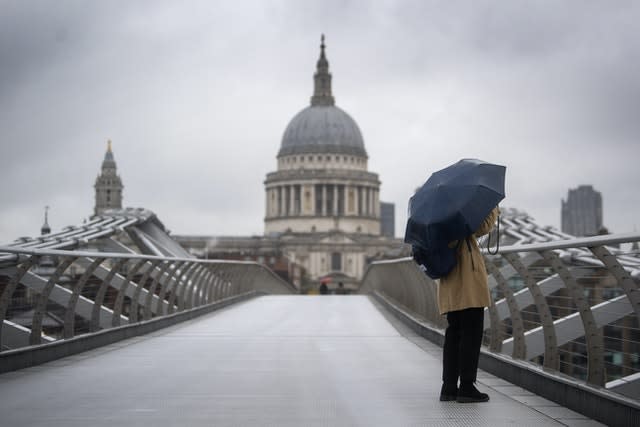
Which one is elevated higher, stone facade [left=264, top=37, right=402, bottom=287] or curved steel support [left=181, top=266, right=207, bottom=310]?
stone facade [left=264, top=37, right=402, bottom=287]

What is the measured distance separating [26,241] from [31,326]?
15.7 meters

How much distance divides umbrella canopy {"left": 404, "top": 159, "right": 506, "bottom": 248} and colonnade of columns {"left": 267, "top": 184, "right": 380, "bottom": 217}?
172022 mm

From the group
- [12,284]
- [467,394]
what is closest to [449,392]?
[467,394]

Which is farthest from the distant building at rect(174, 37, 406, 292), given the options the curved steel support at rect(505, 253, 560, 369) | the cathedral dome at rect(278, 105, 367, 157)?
the curved steel support at rect(505, 253, 560, 369)

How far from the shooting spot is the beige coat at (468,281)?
769 centimetres

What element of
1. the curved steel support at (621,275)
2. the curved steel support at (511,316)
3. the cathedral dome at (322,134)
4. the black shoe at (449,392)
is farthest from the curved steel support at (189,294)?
the cathedral dome at (322,134)

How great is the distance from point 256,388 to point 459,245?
84.9 inches

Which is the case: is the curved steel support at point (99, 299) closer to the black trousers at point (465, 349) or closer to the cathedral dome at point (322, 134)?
the black trousers at point (465, 349)

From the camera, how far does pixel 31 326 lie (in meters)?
10.5

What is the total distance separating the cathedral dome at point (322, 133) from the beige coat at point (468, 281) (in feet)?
567

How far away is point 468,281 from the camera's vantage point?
25.3 ft

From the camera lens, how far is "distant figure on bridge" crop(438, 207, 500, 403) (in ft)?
25.3

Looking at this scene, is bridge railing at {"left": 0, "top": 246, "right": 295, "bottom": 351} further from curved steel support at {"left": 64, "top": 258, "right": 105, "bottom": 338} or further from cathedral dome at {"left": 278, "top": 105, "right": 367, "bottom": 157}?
cathedral dome at {"left": 278, "top": 105, "right": 367, "bottom": 157}

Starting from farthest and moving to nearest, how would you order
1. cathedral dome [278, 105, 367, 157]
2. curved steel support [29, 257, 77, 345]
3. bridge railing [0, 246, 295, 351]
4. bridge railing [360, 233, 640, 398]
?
cathedral dome [278, 105, 367, 157]
curved steel support [29, 257, 77, 345]
bridge railing [0, 246, 295, 351]
bridge railing [360, 233, 640, 398]
